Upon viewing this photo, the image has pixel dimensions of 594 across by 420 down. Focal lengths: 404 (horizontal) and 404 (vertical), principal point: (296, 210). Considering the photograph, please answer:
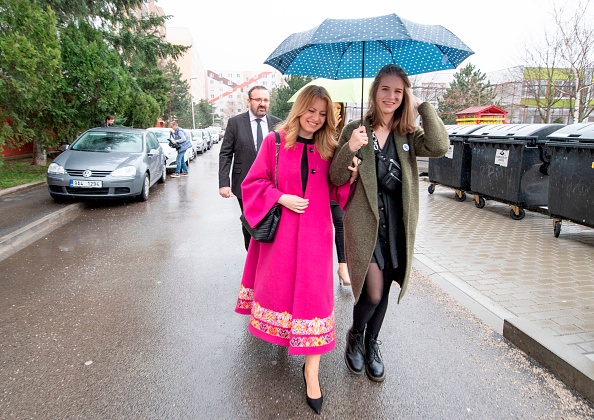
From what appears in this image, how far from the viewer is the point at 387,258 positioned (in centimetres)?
262

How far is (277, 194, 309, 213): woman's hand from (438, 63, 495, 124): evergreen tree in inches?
1689

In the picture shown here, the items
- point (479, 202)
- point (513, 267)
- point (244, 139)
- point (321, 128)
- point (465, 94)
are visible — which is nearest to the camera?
point (321, 128)

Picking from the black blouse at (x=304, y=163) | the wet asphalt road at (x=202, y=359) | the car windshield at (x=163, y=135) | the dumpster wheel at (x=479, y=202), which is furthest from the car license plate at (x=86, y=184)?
the car windshield at (x=163, y=135)

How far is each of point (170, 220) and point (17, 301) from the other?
3.82 metres

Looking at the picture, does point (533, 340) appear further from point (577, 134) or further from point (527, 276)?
point (577, 134)

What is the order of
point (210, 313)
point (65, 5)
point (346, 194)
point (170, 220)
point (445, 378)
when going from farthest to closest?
1. point (65, 5)
2. point (170, 220)
3. point (210, 313)
4. point (445, 378)
5. point (346, 194)

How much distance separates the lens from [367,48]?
10.6 ft

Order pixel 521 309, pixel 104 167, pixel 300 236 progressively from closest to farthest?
pixel 300 236 < pixel 521 309 < pixel 104 167

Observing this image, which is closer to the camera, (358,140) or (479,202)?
(358,140)

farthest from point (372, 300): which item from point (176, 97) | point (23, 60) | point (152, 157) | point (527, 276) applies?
point (176, 97)

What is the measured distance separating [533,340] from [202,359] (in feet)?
8.10

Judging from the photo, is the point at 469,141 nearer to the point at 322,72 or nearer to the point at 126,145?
the point at 322,72

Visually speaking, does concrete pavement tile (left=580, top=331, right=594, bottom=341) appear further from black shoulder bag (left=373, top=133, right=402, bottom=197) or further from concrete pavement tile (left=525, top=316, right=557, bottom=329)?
black shoulder bag (left=373, top=133, right=402, bottom=197)

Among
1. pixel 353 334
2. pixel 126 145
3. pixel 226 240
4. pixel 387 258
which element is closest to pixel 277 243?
pixel 387 258
